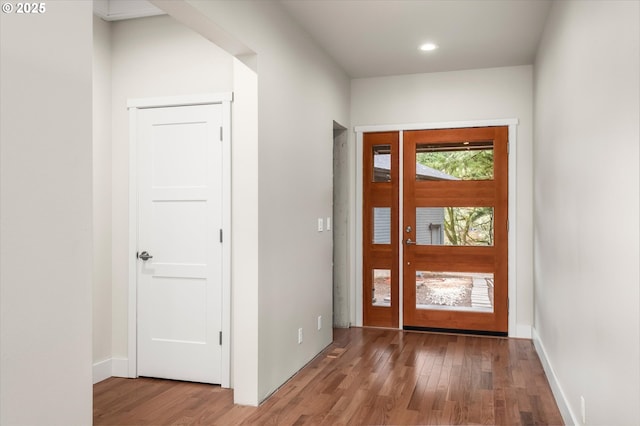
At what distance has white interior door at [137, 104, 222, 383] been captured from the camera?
3.86m

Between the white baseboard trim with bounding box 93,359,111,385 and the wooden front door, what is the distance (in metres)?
2.87

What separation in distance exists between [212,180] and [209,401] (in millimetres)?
1575

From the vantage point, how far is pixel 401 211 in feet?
18.8

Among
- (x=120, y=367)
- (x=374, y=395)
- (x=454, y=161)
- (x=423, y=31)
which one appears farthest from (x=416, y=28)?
(x=120, y=367)

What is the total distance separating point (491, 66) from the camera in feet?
17.9

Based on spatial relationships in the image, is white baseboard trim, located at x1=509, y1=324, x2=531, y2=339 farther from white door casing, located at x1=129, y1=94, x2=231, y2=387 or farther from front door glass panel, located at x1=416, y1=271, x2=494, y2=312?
white door casing, located at x1=129, y1=94, x2=231, y2=387

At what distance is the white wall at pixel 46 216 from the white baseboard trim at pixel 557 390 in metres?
2.59

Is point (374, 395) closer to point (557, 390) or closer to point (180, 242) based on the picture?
point (557, 390)

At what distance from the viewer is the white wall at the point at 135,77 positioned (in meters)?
3.91

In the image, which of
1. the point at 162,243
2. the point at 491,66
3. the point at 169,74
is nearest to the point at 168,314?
the point at 162,243

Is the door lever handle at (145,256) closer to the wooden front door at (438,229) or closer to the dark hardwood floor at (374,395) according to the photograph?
the dark hardwood floor at (374,395)

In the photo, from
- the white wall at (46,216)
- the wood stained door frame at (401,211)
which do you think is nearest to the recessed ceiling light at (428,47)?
the wood stained door frame at (401,211)

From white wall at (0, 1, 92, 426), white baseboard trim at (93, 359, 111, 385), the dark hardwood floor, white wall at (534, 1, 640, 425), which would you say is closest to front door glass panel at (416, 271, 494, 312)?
the dark hardwood floor

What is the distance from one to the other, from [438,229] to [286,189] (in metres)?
2.33
